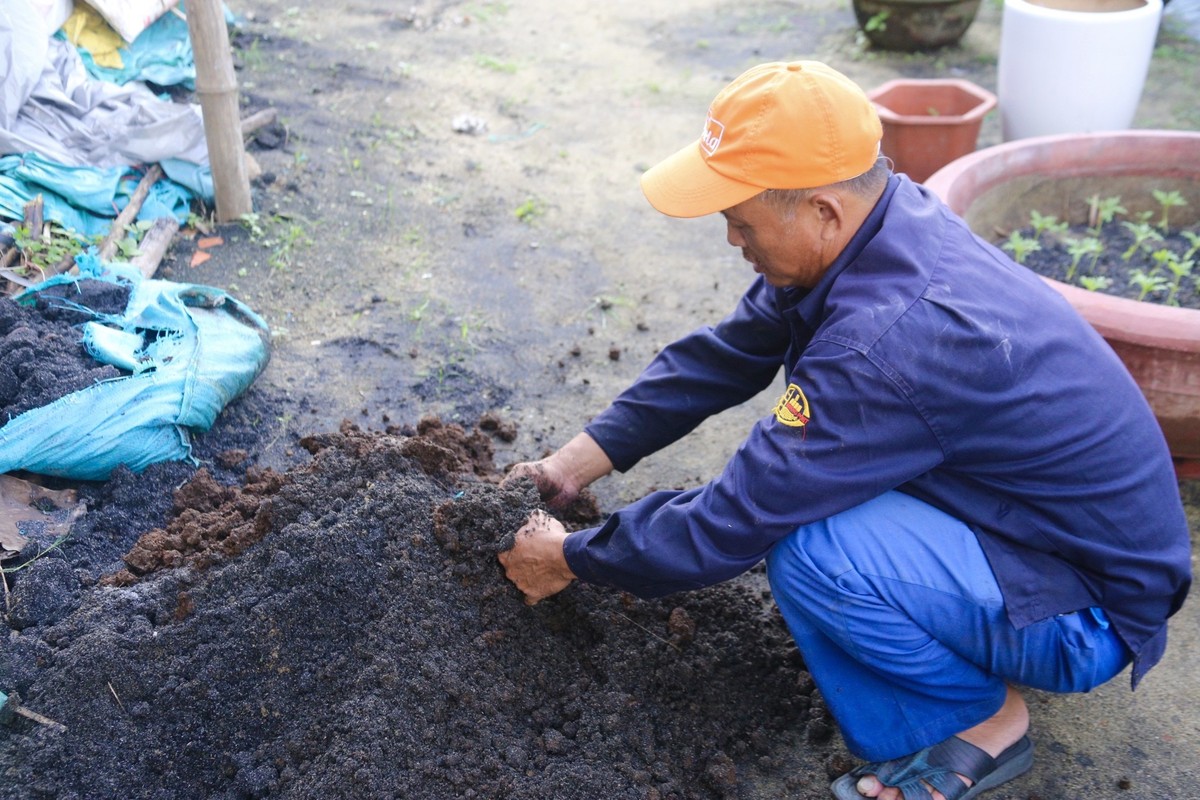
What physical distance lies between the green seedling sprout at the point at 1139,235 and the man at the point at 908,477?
1.80 meters

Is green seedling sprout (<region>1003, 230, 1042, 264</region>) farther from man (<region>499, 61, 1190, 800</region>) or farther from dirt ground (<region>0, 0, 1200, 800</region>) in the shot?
man (<region>499, 61, 1190, 800</region>)

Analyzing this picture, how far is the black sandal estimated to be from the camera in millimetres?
2121

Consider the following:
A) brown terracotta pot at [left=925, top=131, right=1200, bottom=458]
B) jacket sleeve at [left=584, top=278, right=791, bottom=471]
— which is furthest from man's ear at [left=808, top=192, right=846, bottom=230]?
brown terracotta pot at [left=925, top=131, right=1200, bottom=458]

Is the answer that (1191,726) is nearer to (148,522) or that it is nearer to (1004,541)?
(1004,541)

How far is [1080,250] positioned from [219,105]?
340 centimetres

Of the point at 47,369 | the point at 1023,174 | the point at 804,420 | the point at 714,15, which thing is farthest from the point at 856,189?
the point at 714,15

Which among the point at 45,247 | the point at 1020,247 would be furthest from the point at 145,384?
the point at 1020,247

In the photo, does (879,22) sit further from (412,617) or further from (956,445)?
(412,617)

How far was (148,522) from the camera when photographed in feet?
9.15

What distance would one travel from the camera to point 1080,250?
3.41m

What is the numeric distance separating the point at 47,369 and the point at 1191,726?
3221 millimetres

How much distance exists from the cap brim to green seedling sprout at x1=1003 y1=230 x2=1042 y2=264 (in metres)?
1.93

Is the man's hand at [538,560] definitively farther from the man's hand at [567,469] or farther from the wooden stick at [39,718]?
the wooden stick at [39,718]

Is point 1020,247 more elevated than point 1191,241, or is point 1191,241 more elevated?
point 1020,247
